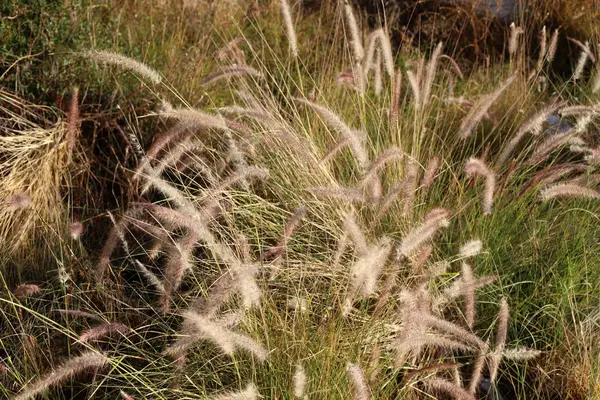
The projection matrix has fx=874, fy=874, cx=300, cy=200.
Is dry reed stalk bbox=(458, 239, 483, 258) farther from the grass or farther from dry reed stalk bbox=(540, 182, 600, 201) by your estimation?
dry reed stalk bbox=(540, 182, 600, 201)

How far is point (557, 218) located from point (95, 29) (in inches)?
103

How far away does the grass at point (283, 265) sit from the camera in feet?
8.89

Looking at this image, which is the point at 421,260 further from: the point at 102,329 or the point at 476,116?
the point at 102,329

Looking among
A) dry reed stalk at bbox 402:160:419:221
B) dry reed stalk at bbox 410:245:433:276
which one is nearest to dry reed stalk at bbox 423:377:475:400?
dry reed stalk at bbox 410:245:433:276

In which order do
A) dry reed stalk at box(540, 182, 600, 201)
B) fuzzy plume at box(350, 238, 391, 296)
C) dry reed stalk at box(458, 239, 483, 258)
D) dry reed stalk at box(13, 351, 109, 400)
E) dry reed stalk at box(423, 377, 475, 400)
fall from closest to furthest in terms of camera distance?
dry reed stalk at box(13, 351, 109, 400)
fuzzy plume at box(350, 238, 391, 296)
dry reed stalk at box(423, 377, 475, 400)
dry reed stalk at box(458, 239, 483, 258)
dry reed stalk at box(540, 182, 600, 201)

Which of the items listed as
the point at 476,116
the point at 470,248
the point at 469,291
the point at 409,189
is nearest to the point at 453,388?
the point at 469,291

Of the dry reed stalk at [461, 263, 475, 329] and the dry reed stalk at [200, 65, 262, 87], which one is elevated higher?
the dry reed stalk at [200, 65, 262, 87]

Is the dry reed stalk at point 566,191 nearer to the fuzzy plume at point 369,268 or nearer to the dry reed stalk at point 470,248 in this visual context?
the dry reed stalk at point 470,248

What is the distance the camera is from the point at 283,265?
10.8 ft

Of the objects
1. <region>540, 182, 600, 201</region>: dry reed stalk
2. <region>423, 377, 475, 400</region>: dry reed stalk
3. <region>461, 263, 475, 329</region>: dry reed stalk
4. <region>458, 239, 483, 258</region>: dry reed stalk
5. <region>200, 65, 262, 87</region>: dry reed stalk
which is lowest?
<region>423, 377, 475, 400</region>: dry reed stalk

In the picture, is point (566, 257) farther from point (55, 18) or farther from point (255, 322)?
point (55, 18)

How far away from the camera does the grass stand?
8.89 feet

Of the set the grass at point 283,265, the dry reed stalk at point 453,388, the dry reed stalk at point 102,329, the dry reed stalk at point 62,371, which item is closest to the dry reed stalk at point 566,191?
the grass at point 283,265

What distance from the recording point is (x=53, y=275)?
11.8ft
